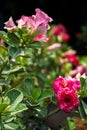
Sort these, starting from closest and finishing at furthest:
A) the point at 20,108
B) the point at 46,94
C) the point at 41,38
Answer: the point at 20,108 → the point at 46,94 → the point at 41,38

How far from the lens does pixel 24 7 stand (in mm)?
6539

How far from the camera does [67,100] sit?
1.65m

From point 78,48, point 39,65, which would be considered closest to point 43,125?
point 39,65

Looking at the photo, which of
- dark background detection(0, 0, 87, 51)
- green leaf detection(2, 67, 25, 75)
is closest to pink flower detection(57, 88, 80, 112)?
green leaf detection(2, 67, 25, 75)

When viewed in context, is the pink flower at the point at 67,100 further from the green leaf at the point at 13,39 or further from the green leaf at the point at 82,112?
the green leaf at the point at 13,39

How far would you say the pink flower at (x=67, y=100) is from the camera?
1.63 meters

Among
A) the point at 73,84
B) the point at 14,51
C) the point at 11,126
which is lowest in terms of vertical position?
the point at 11,126

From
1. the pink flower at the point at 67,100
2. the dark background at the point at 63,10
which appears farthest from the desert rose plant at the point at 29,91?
the dark background at the point at 63,10

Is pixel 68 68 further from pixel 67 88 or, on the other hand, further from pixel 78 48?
pixel 78 48

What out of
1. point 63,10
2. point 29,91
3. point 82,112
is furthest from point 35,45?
point 63,10

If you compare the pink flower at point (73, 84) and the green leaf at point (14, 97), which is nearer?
the green leaf at point (14, 97)

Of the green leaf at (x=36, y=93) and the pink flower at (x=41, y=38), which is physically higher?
the pink flower at (x=41, y=38)

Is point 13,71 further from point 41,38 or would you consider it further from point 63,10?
point 63,10

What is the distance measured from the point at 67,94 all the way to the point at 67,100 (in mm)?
26
